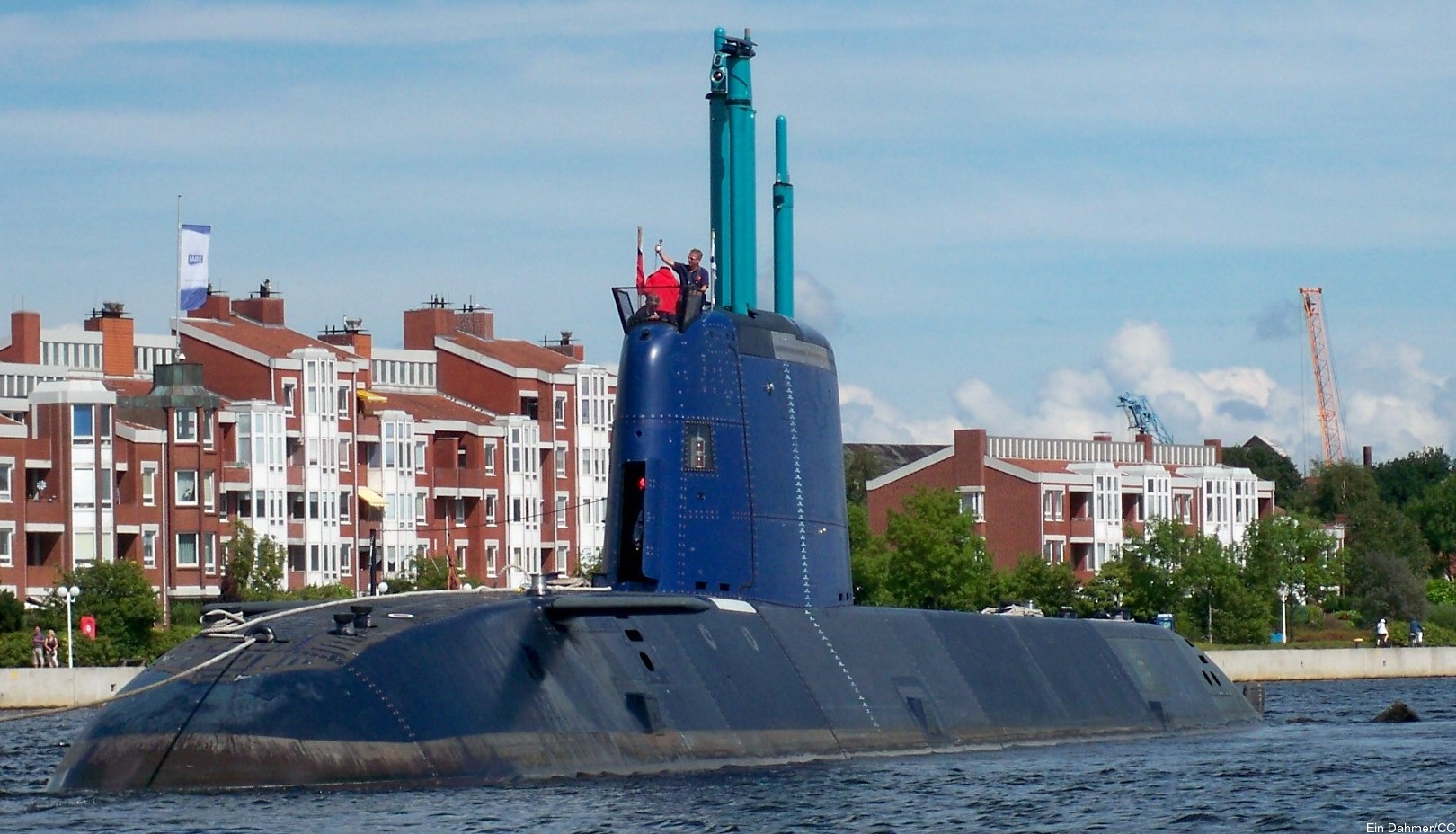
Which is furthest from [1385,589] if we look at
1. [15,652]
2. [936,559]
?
[15,652]

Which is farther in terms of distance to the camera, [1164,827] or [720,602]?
[720,602]

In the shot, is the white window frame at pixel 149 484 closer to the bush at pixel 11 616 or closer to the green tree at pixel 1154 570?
Result: the bush at pixel 11 616

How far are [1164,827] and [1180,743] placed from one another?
12.1 metres

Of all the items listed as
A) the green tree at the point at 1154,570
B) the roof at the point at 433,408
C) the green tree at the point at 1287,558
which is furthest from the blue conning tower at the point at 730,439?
the green tree at the point at 1287,558

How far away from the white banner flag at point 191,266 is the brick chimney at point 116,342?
Result: 5.03m

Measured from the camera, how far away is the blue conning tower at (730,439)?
3042cm

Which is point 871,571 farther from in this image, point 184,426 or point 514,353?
point 184,426

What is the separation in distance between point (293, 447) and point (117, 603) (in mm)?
17922

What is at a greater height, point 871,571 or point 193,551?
point 193,551

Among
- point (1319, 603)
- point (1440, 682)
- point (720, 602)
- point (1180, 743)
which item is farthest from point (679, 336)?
point (1319, 603)

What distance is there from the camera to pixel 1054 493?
113500 mm

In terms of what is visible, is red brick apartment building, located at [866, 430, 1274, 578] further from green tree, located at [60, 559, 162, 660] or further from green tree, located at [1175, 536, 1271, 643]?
green tree, located at [60, 559, 162, 660]

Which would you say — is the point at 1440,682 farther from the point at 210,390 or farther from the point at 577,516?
the point at 210,390

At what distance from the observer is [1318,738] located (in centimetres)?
3959
